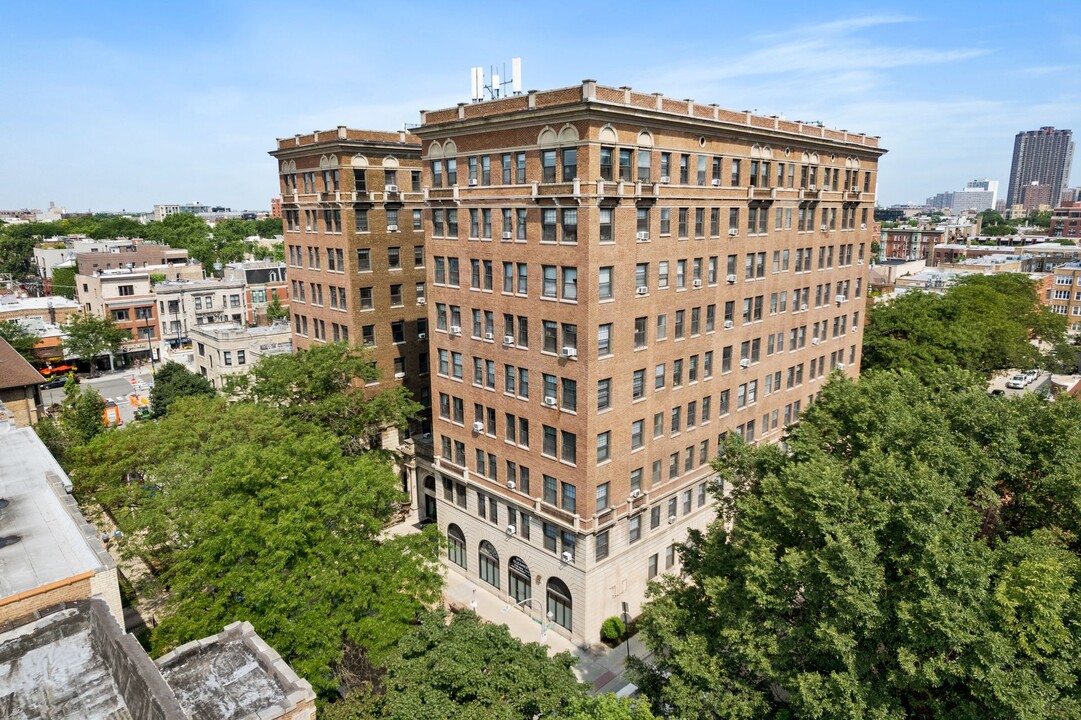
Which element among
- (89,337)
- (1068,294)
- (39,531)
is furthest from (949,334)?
(89,337)

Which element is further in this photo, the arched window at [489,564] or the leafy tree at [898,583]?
the arched window at [489,564]

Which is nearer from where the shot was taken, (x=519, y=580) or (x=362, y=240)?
(x=519, y=580)

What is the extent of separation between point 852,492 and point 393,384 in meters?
41.7

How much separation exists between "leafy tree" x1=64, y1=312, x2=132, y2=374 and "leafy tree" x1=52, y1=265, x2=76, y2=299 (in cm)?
3654

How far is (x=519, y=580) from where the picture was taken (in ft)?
147

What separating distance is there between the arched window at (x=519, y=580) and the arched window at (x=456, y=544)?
5337 mm

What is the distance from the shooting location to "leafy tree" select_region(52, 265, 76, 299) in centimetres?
13612

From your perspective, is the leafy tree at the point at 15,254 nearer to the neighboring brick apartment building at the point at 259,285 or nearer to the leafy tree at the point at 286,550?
the neighboring brick apartment building at the point at 259,285

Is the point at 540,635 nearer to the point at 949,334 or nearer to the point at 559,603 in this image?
the point at 559,603

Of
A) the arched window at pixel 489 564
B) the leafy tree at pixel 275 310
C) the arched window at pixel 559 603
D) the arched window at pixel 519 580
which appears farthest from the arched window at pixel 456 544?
the leafy tree at pixel 275 310

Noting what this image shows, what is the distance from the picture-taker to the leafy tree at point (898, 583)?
21.6m

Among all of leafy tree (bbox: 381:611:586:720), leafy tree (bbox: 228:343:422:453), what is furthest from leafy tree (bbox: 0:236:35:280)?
leafy tree (bbox: 381:611:586:720)

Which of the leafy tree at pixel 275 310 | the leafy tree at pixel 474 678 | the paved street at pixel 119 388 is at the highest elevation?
the leafy tree at pixel 275 310

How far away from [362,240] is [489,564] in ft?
90.9
